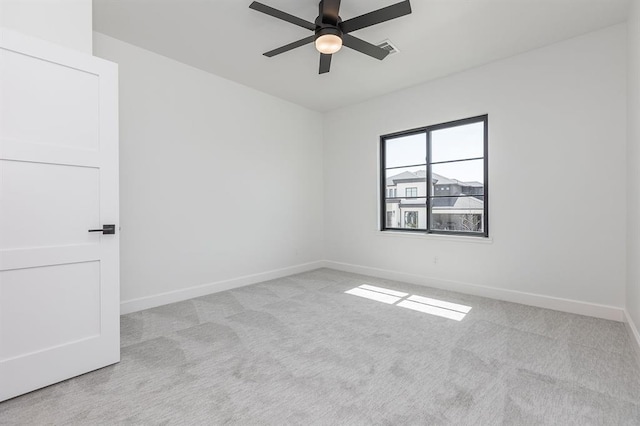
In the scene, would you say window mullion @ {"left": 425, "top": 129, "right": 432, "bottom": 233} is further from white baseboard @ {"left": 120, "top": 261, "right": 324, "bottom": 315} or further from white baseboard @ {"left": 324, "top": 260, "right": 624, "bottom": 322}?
white baseboard @ {"left": 120, "top": 261, "right": 324, "bottom": 315}

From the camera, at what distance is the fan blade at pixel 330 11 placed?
234 cm

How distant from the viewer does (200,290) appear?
3887 millimetres

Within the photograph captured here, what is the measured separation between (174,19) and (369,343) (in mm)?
3596

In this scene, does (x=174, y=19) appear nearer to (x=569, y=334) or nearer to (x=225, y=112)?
(x=225, y=112)

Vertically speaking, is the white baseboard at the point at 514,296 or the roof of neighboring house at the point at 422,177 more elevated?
the roof of neighboring house at the point at 422,177

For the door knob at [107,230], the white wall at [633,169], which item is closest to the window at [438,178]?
the white wall at [633,169]

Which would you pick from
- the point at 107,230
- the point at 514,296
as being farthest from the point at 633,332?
the point at 107,230

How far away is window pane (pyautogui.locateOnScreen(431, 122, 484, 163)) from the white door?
396cm

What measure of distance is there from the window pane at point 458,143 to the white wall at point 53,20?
4146 mm

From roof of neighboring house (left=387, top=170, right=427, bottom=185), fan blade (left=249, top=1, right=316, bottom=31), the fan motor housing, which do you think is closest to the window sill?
roof of neighboring house (left=387, top=170, right=427, bottom=185)

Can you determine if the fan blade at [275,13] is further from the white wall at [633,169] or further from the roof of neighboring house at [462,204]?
the roof of neighboring house at [462,204]

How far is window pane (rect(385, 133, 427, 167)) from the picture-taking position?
4.54 m

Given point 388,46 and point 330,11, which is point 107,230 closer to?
point 330,11

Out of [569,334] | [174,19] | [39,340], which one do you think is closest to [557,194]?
[569,334]
